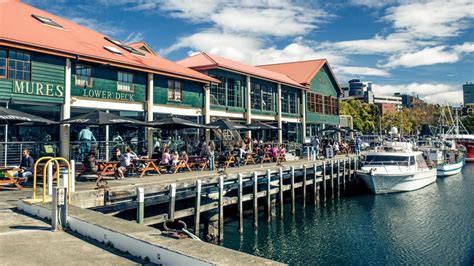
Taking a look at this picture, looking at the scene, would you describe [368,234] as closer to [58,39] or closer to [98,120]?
[98,120]

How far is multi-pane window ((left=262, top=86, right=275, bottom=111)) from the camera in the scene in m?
35.0

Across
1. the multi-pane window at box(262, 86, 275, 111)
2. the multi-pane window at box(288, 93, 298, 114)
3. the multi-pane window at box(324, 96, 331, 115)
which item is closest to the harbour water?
the multi-pane window at box(262, 86, 275, 111)

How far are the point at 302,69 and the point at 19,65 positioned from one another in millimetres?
30626

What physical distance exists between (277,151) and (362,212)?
21.7 feet

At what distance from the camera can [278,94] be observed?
36406 mm

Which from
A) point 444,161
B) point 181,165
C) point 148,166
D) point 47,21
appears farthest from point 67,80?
point 444,161

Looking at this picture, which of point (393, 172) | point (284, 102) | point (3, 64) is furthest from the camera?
point (284, 102)

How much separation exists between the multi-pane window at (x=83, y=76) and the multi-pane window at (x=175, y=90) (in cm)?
562

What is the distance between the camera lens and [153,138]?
24016 mm

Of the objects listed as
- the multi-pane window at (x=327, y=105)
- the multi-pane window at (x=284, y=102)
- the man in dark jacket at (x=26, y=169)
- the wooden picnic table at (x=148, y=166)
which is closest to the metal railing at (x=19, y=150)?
the man in dark jacket at (x=26, y=169)

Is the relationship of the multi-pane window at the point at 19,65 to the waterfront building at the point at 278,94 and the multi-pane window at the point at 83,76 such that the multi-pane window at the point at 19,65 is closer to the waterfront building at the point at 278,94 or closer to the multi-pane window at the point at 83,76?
the multi-pane window at the point at 83,76

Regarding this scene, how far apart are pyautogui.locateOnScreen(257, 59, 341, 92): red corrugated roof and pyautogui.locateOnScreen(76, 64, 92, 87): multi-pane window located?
2422 cm

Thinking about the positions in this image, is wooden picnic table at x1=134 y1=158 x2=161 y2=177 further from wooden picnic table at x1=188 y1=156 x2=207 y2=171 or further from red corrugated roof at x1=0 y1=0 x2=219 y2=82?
red corrugated roof at x1=0 y1=0 x2=219 y2=82

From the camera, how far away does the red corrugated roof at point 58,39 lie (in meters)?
17.4
